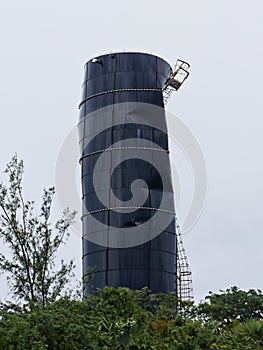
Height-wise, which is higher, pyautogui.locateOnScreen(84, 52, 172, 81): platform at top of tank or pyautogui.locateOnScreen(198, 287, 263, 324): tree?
pyautogui.locateOnScreen(84, 52, 172, 81): platform at top of tank

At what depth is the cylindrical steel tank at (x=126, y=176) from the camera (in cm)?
3522

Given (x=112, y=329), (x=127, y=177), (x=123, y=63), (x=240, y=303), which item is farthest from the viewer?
(x=240, y=303)

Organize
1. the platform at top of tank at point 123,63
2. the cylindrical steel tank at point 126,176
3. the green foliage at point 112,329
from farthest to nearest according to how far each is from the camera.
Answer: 1. the platform at top of tank at point 123,63
2. the cylindrical steel tank at point 126,176
3. the green foliage at point 112,329

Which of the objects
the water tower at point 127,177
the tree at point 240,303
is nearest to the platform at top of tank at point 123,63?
the water tower at point 127,177

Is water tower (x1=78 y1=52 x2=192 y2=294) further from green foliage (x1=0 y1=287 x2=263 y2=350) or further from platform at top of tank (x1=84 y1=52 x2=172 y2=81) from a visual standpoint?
green foliage (x1=0 y1=287 x2=263 y2=350)

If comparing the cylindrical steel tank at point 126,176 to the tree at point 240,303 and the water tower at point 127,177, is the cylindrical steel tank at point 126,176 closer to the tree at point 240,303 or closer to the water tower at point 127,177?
the water tower at point 127,177

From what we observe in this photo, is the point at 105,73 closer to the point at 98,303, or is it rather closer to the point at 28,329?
the point at 98,303

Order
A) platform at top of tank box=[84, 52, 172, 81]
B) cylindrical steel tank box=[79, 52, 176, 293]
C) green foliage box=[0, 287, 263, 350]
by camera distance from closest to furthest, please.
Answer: green foliage box=[0, 287, 263, 350], cylindrical steel tank box=[79, 52, 176, 293], platform at top of tank box=[84, 52, 172, 81]

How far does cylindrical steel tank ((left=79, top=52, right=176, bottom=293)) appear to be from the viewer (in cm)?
3522

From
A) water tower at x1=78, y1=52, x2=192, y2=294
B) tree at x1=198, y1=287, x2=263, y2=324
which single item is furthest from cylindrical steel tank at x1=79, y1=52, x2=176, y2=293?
tree at x1=198, y1=287, x2=263, y2=324

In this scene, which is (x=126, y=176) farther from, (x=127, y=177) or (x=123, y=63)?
(x=123, y=63)

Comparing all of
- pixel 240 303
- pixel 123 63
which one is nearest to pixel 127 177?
pixel 123 63

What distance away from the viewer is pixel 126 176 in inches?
1411

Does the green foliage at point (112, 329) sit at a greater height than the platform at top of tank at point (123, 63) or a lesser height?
lesser
